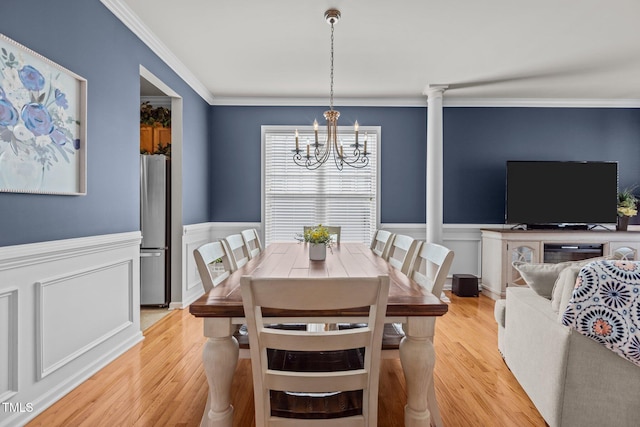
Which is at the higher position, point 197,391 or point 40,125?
point 40,125

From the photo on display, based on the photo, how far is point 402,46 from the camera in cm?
326

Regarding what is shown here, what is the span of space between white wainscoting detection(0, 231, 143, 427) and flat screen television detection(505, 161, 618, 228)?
4490 mm

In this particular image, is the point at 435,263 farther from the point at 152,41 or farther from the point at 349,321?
the point at 152,41

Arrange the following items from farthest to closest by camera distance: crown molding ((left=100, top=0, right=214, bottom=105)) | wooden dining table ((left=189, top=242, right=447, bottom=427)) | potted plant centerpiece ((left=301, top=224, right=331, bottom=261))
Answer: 1. crown molding ((left=100, top=0, right=214, bottom=105))
2. potted plant centerpiece ((left=301, top=224, right=331, bottom=261))
3. wooden dining table ((left=189, top=242, right=447, bottom=427))

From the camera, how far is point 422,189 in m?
4.95

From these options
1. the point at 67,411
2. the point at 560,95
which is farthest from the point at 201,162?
the point at 560,95

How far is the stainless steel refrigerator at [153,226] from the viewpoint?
3.85 meters

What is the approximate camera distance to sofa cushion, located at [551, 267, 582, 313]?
5.27ft

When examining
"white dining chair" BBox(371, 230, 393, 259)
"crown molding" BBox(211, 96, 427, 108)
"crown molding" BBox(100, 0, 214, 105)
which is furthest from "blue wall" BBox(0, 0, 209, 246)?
"white dining chair" BBox(371, 230, 393, 259)

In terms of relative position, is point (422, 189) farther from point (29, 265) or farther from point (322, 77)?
point (29, 265)

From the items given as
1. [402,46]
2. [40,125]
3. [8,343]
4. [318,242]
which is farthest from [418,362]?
[402,46]

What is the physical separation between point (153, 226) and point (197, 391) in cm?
228

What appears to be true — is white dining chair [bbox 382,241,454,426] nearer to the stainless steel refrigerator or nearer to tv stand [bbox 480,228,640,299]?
tv stand [bbox 480,228,640,299]

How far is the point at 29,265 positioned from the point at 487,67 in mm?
4328
